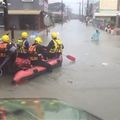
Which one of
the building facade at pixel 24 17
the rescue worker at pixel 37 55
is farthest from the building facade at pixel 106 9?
the rescue worker at pixel 37 55

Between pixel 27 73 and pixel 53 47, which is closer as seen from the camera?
pixel 27 73

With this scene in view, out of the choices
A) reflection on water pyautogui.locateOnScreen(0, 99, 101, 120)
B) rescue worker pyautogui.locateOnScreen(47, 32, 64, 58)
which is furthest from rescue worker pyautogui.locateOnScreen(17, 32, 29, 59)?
reflection on water pyautogui.locateOnScreen(0, 99, 101, 120)

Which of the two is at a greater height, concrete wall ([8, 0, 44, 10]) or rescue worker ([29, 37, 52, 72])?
rescue worker ([29, 37, 52, 72])

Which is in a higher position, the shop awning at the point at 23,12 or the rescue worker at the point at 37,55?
the rescue worker at the point at 37,55

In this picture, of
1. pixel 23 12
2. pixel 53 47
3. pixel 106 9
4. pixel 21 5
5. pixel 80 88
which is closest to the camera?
pixel 80 88

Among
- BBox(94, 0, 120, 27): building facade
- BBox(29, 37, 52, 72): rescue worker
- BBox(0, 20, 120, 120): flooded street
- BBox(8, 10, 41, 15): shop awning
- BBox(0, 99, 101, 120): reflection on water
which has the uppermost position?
BBox(0, 99, 101, 120): reflection on water

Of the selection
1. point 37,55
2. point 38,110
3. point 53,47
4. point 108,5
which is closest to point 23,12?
point 53,47

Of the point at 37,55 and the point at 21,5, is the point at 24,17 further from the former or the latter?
the point at 37,55

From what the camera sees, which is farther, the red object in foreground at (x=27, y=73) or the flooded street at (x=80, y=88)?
the red object in foreground at (x=27, y=73)

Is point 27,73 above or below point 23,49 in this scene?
below

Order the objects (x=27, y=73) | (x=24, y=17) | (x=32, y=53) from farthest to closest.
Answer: (x=24, y=17), (x=32, y=53), (x=27, y=73)

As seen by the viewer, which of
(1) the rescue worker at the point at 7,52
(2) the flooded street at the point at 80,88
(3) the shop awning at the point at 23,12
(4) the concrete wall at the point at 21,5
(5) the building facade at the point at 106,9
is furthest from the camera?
(5) the building facade at the point at 106,9

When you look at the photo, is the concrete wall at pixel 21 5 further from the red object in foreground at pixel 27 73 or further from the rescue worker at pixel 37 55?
the rescue worker at pixel 37 55

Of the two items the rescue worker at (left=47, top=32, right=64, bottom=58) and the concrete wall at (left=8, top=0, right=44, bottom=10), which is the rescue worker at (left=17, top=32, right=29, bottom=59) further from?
the concrete wall at (left=8, top=0, right=44, bottom=10)
